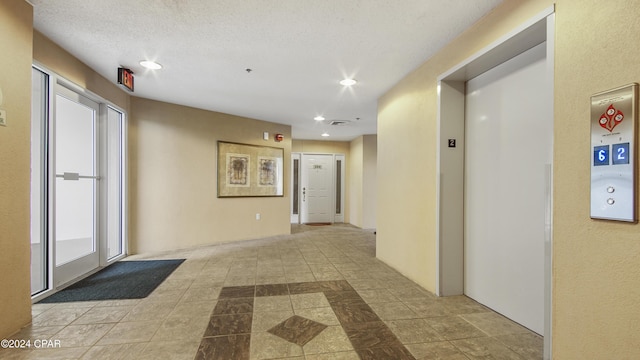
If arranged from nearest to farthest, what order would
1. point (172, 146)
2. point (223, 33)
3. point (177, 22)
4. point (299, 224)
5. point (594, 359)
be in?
point (594, 359) → point (177, 22) → point (223, 33) → point (172, 146) → point (299, 224)

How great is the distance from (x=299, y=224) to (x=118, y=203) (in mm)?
4792

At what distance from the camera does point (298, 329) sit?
2.24 metres

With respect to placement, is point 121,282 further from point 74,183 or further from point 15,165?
point 15,165

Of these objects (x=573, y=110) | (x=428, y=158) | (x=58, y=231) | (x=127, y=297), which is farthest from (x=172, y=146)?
(x=573, y=110)

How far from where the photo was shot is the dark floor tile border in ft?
6.37

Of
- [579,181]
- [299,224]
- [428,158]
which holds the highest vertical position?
[428,158]

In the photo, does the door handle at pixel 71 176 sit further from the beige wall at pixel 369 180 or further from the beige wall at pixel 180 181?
the beige wall at pixel 369 180

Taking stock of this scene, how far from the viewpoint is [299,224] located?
835 centimetres

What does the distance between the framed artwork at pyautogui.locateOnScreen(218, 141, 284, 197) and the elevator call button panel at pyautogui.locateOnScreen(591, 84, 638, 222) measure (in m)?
5.28

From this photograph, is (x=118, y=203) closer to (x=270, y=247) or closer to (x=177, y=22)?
(x=270, y=247)

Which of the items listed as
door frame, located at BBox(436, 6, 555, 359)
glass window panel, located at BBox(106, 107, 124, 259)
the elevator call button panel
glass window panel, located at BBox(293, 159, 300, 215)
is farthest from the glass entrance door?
glass window panel, located at BBox(293, 159, 300, 215)

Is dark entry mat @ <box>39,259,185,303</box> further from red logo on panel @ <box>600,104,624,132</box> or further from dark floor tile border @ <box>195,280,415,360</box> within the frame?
red logo on panel @ <box>600,104,624,132</box>

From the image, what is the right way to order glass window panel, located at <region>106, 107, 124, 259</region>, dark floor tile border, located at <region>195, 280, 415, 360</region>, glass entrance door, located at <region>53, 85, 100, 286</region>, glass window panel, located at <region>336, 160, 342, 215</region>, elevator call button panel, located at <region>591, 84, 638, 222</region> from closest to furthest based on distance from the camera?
elevator call button panel, located at <region>591, 84, 638, 222</region> → dark floor tile border, located at <region>195, 280, 415, 360</region> → glass entrance door, located at <region>53, 85, 100, 286</region> → glass window panel, located at <region>106, 107, 124, 259</region> → glass window panel, located at <region>336, 160, 342, 215</region>

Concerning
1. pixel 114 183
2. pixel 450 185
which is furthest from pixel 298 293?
pixel 114 183
